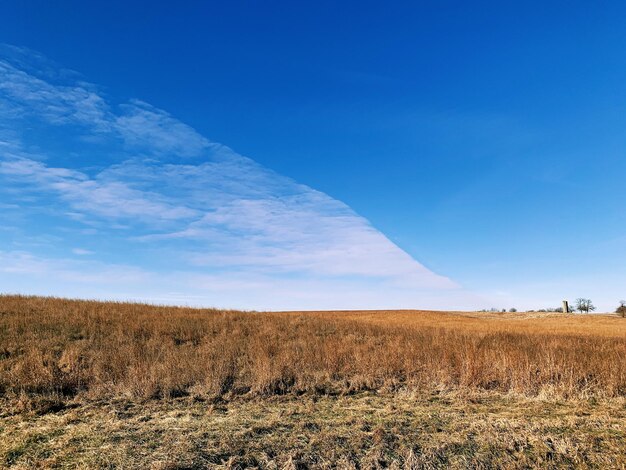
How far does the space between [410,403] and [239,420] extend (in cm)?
325

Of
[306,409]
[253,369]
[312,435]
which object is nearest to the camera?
[312,435]

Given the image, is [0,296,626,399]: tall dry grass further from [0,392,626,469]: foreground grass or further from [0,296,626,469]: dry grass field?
[0,392,626,469]: foreground grass

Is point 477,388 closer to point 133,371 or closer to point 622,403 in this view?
point 622,403

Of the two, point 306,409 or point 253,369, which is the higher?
point 253,369

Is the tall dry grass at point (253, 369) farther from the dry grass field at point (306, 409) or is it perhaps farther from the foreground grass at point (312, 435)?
the foreground grass at point (312, 435)

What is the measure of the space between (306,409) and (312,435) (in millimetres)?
1545

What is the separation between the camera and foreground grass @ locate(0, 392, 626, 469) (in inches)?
186

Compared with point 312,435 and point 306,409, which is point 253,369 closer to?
point 306,409

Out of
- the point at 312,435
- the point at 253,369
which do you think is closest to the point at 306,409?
the point at 312,435

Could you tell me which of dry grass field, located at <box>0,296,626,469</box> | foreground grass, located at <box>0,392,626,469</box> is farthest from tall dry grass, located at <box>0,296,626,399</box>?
foreground grass, located at <box>0,392,626,469</box>

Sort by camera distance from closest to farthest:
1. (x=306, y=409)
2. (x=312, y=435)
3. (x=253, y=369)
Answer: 1. (x=312, y=435)
2. (x=306, y=409)
3. (x=253, y=369)

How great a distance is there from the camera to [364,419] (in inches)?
248

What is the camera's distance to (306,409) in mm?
6926

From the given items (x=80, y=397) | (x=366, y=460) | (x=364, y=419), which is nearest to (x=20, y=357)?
(x=80, y=397)
